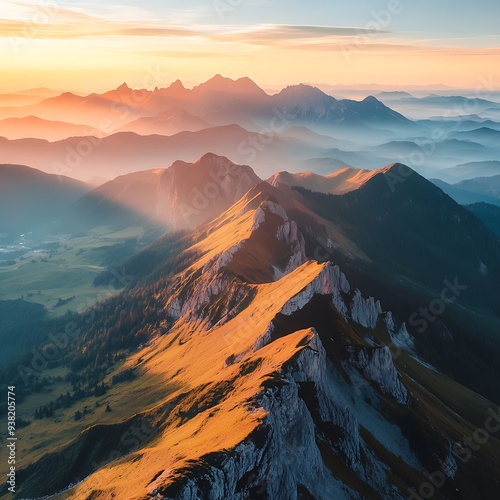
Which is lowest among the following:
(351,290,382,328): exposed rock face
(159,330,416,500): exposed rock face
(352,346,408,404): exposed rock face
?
(351,290,382,328): exposed rock face

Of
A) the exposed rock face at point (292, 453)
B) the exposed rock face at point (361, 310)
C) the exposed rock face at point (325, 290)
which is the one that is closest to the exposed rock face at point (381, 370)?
the exposed rock face at point (292, 453)

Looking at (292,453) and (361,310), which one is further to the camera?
(361,310)

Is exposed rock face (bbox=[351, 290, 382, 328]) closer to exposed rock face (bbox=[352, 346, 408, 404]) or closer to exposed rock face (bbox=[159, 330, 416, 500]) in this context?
exposed rock face (bbox=[352, 346, 408, 404])

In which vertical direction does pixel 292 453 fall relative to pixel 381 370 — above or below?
above

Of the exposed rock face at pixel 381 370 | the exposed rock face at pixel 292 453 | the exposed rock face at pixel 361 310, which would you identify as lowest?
the exposed rock face at pixel 361 310

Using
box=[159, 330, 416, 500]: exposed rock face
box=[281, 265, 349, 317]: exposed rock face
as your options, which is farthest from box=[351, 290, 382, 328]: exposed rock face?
box=[159, 330, 416, 500]: exposed rock face

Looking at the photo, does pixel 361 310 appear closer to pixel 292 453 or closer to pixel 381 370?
pixel 381 370

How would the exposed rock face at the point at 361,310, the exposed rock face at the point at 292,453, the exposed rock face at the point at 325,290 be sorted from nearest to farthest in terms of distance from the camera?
the exposed rock face at the point at 292,453 < the exposed rock face at the point at 325,290 < the exposed rock face at the point at 361,310

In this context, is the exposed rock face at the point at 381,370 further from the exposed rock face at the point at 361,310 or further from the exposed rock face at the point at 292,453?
the exposed rock face at the point at 361,310

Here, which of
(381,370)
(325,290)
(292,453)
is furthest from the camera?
(325,290)

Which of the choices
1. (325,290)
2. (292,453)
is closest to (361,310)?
(325,290)

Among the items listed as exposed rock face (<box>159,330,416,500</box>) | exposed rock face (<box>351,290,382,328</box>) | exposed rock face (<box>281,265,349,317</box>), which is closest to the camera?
exposed rock face (<box>159,330,416,500</box>)

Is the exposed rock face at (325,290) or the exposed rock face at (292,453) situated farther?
the exposed rock face at (325,290)

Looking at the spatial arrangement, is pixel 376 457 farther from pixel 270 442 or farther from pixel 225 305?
pixel 225 305
